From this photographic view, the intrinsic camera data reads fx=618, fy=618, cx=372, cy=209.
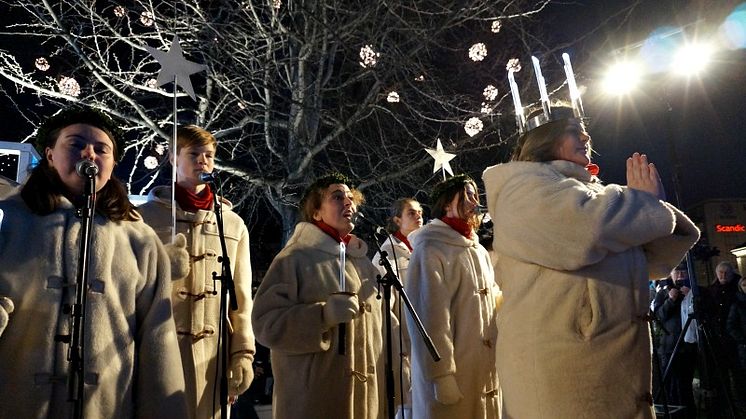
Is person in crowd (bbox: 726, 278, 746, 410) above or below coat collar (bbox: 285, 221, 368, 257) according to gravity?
below

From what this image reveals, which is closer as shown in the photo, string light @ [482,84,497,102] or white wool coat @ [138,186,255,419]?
white wool coat @ [138,186,255,419]

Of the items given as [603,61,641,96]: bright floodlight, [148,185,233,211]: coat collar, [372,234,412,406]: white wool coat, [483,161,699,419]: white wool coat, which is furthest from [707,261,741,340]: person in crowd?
[148,185,233,211]: coat collar

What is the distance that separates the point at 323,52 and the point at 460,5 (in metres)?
2.33

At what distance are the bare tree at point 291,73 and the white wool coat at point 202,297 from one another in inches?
182

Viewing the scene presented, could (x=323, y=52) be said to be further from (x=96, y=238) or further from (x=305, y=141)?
(x=96, y=238)

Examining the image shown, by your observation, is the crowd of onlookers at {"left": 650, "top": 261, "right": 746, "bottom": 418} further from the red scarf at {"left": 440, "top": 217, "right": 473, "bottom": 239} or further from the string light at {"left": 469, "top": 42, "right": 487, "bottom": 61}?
the string light at {"left": 469, "top": 42, "right": 487, "bottom": 61}

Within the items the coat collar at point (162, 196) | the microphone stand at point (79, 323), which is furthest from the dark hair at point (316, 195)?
the microphone stand at point (79, 323)

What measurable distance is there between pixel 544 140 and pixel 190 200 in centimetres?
233

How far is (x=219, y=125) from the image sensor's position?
11234 millimetres

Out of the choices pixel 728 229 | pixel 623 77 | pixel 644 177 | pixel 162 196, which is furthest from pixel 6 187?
pixel 728 229

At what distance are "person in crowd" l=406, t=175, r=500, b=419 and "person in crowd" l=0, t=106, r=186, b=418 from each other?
1947mm

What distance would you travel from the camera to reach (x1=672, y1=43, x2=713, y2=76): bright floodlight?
629cm

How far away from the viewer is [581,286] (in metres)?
2.75

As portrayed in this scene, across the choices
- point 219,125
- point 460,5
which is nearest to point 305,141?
point 219,125
